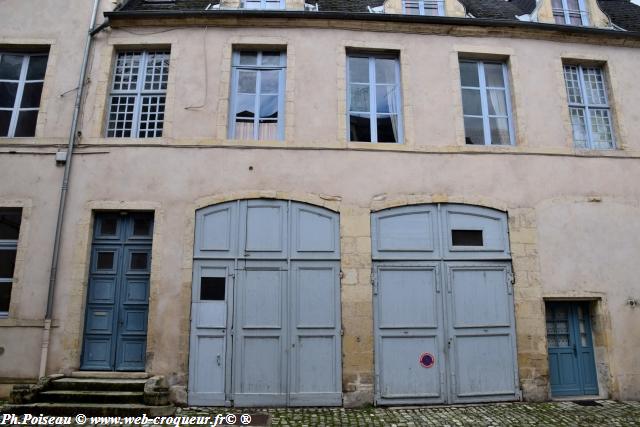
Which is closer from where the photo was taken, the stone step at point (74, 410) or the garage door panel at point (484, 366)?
the stone step at point (74, 410)

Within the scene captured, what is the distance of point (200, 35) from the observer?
6969 millimetres

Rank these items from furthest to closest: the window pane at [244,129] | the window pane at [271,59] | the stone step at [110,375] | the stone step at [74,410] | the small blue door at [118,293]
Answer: the window pane at [271,59]
the window pane at [244,129]
the small blue door at [118,293]
the stone step at [110,375]
the stone step at [74,410]

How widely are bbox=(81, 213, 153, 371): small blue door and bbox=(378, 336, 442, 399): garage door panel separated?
11.1 feet

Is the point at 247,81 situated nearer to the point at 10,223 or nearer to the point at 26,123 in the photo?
the point at 26,123

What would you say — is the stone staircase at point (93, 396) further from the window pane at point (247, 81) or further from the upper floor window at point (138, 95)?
the window pane at point (247, 81)

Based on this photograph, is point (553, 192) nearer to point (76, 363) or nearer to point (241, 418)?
point (241, 418)

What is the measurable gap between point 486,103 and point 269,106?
11.6ft

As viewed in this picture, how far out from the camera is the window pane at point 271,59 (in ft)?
23.1

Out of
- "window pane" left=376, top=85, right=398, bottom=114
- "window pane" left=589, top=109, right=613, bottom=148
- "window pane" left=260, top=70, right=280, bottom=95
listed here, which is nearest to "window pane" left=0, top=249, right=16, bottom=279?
"window pane" left=260, top=70, right=280, bottom=95

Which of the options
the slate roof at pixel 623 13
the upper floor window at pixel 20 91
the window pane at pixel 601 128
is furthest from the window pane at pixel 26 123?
the slate roof at pixel 623 13

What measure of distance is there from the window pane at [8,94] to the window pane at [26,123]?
0.28m

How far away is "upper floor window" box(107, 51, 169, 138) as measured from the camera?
22.5 ft

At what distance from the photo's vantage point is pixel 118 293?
248 inches

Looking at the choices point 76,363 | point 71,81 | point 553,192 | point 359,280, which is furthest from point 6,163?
point 553,192
